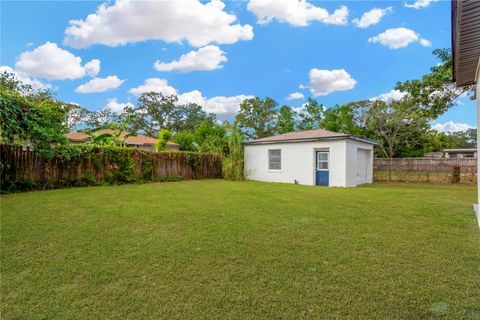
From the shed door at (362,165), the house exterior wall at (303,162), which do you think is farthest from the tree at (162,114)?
the shed door at (362,165)

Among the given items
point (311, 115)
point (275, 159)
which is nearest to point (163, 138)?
point (275, 159)

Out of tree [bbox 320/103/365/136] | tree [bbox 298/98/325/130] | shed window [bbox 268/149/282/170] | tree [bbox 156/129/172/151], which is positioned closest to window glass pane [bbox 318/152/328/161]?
shed window [bbox 268/149/282/170]

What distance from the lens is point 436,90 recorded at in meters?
10.9

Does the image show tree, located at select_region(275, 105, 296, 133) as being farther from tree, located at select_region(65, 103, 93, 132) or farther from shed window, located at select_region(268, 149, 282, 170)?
tree, located at select_region(65, 103, 93, 132)

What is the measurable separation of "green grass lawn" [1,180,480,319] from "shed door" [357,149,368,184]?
7.97m

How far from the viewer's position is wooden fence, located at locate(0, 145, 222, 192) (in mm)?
8328

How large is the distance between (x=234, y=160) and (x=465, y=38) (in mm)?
12131

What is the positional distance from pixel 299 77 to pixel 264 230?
1872 centimetres

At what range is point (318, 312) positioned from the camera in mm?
2082

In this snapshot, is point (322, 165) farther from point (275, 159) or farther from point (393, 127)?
point (393, 127)

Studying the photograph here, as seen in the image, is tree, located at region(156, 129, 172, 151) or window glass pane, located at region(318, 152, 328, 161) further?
tree, located at region(156, 129, 172, 151)

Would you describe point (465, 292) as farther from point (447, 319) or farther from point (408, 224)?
point (408, 224)

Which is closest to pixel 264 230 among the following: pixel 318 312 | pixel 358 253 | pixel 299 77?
pixel 358 253

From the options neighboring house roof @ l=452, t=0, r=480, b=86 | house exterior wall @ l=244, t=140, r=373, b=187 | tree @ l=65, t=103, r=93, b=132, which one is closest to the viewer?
neighboring house roof @ l=452, t=0, r=480, b=86
